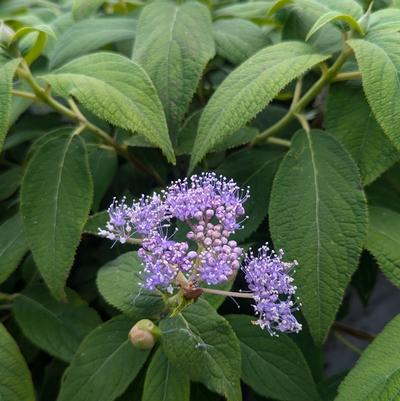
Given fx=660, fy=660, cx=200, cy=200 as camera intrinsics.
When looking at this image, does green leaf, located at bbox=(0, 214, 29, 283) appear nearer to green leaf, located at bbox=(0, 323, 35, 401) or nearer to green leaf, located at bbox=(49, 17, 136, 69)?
green leaf, located at bbox=(0, 323, 35, 401)

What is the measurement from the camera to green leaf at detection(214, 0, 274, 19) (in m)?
1.21

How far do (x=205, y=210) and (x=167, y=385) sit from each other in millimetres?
241

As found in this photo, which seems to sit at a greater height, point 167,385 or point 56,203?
point 56,203

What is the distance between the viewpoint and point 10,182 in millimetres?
1168

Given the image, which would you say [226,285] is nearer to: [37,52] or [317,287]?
[317,287]

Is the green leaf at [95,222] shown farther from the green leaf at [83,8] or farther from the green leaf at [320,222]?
the green leaf at [83,8]

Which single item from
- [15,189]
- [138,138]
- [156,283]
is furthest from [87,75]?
[156,283]

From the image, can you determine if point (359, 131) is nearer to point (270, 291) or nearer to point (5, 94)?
point (270, 291)

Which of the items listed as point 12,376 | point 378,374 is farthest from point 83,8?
point 378,374

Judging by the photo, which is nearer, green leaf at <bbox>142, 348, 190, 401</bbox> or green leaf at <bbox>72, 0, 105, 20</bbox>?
green leaf at <bbox>142, 348, 190, 401</bbox>

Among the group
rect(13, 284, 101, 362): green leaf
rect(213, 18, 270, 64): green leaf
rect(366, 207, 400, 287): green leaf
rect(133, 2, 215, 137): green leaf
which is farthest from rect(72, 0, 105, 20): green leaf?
rect(366, 207, 400, 287): green leaf

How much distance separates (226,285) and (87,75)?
1.24 ft

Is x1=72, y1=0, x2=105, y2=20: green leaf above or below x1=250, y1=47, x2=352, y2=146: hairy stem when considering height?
above

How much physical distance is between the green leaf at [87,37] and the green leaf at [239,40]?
0.16 meters
